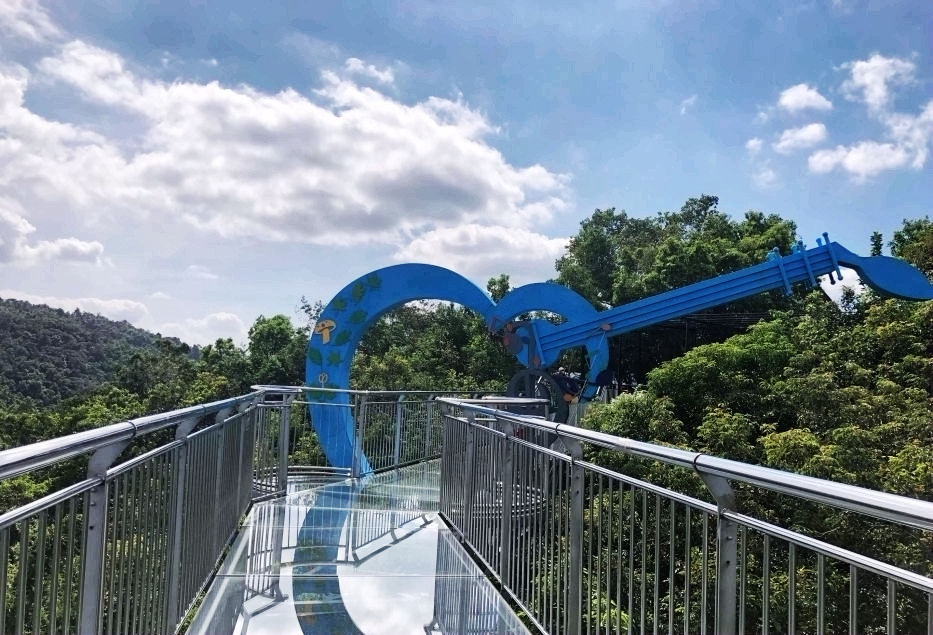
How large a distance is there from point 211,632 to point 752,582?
696 cm

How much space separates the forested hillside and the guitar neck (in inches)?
1400

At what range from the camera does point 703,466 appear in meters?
2.02

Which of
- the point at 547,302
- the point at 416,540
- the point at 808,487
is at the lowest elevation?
the point at 416,540

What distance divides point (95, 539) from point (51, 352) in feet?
216

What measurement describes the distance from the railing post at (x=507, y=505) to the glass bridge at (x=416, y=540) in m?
0.01

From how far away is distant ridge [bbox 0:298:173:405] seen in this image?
4975 cm

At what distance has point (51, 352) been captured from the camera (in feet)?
191

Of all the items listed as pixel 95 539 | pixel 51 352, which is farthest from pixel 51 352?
pixel 95 539

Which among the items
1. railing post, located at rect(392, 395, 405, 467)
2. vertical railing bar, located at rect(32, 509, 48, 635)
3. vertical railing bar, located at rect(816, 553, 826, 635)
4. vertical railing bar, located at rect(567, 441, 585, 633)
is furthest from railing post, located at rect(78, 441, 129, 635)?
railing post, located at rect(392, 395, 405, 467)

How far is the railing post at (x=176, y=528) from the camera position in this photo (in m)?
3.26

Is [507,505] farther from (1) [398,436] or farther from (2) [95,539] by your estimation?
(1) [398,436]

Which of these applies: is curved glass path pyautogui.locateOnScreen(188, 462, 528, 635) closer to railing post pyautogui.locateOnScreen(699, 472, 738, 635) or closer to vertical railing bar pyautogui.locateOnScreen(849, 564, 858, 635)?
railing post pyautogui.locateOnScreen(699, 472, 738, 635)

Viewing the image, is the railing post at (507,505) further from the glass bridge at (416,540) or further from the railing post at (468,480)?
the railing post at (468,480)

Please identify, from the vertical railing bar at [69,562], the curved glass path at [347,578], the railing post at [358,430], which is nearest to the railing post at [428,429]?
the railing post at [358,430]
